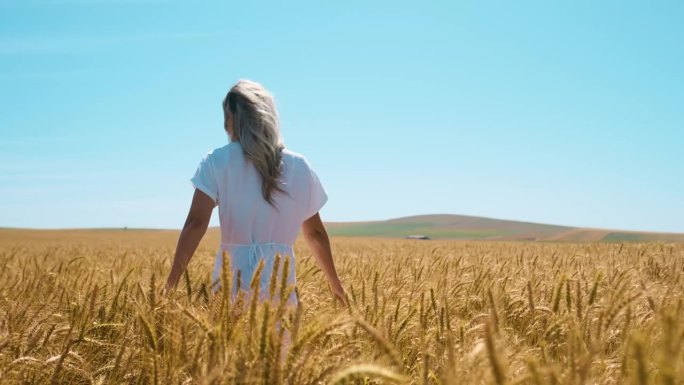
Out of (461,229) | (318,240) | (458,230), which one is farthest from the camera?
(461,229)

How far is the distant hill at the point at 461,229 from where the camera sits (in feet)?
232

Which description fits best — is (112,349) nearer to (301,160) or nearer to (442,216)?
(301,160)

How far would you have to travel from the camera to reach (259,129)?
270cm

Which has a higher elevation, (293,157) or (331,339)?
(293,157)

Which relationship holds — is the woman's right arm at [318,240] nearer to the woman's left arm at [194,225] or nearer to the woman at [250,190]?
the woman at [250,190]

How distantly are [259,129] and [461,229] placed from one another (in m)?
85.7

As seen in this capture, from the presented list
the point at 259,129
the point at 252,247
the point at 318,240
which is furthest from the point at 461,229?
the point at 259,129

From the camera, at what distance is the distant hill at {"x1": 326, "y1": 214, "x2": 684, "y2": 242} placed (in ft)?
232

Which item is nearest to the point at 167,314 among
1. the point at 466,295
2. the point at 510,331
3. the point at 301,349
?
the point at 301,349

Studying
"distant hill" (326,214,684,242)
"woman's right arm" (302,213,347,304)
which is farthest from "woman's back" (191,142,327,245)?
"distant hill" (326,214,684,242)

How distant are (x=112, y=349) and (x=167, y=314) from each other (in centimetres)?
71

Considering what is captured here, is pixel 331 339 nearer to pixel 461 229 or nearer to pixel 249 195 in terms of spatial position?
pixel 249 195

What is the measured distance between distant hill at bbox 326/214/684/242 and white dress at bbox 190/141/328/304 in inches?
2716

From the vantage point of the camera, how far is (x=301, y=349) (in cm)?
132
